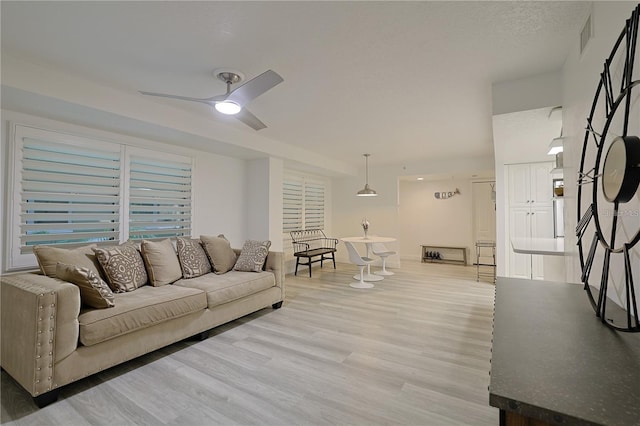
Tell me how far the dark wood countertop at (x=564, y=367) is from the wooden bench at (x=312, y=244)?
4.71 m

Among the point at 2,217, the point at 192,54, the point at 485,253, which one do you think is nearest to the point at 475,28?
the point at 192,54

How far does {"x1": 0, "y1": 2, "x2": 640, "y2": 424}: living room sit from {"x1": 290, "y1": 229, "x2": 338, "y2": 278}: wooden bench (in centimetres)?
126

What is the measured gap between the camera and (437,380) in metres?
2.12

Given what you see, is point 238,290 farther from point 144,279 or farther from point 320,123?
point 320,123

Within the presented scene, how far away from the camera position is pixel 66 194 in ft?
10.2

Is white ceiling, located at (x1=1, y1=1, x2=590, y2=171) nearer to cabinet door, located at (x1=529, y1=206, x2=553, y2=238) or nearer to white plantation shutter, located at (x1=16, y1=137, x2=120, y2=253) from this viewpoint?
white plantation shutter, located at (x1=16, y1=137, x2=120, y2=253)

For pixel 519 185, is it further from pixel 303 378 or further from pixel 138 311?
pixel 138 311

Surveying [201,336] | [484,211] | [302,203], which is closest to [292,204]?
[302,203]

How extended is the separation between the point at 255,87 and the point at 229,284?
200 centimetres

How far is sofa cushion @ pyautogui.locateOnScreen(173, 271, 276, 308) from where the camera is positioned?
294 centimetres

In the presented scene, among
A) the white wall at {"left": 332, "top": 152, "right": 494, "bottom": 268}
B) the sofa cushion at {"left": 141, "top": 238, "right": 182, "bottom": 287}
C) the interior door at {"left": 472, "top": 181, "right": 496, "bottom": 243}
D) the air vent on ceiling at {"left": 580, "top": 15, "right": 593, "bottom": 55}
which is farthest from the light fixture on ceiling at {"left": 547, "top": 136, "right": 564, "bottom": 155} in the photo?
the interior door at {"left": 472, "top": 181, "right": 496, "bottom": 243}

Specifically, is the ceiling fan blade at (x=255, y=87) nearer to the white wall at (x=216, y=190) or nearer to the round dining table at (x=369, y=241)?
the white wall at (x=216, y=190)

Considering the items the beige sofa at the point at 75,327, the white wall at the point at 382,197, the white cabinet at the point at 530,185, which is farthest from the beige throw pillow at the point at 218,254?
the white cabinet at the point at 530,185

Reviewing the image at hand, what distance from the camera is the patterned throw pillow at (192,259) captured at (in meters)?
3.32
